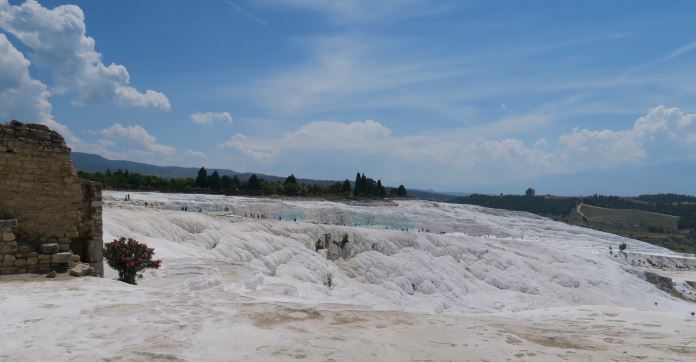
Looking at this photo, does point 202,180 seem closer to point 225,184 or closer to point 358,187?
point 225,184

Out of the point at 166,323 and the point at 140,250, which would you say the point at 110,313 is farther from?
the point at 140,250

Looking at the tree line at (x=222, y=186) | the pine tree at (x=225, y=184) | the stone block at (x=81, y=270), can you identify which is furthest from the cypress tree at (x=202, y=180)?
the stone block at (x=81, y=270)

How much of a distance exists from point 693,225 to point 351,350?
145 metres

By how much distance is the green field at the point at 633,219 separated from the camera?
405 feet

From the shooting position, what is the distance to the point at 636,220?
130625 mm

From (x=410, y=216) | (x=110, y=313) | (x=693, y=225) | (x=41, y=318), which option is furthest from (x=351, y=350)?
(x=693, y=225)

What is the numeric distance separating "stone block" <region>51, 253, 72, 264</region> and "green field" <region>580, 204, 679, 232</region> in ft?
434

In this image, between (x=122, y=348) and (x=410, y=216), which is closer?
(x=122, y=348)

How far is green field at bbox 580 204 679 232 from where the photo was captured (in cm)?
12338

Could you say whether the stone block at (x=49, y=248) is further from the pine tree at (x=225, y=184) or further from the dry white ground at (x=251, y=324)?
the pine tree at (x=225, y=184)

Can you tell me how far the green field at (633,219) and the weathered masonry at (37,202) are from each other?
132 m

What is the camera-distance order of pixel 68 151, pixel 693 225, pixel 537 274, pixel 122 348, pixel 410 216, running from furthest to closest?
pixel 693 225, pixel 410 216, pixel 537 274, pixel 68 151, pixel 122 348

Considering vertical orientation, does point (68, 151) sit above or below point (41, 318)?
above

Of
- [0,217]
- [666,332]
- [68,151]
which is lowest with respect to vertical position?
[666,332]
